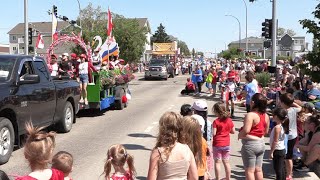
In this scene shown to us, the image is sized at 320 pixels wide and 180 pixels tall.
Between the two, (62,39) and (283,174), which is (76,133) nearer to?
(62,39)

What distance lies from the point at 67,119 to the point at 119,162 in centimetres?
722

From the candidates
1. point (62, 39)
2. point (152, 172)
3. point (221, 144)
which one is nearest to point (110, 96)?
point (62, 39)

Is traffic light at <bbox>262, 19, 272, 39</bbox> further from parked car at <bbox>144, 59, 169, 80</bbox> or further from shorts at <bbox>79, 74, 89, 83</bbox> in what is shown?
parked car at <bbox>144, 59, 169, 80</bbox>

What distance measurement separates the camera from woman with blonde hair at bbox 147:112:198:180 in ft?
11.7

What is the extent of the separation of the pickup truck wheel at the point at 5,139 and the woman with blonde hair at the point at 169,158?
4469mm

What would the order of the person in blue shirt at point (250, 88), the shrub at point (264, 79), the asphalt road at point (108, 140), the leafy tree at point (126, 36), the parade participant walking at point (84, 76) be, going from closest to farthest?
the asphalt road at point (108, 140) < the person in blue shirt at point (250, 88) < the parade participant walking at point (84, 76) < the shrub at point (264, 79) < the leafy tree at point (126, 36)

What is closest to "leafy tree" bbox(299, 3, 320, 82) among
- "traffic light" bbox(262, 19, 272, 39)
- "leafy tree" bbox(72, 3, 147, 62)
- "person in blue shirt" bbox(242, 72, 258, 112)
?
"person in blue shirt" bbox(242, 72, 258, 112)

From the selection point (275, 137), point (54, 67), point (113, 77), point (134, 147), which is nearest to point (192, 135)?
point (275, 137)

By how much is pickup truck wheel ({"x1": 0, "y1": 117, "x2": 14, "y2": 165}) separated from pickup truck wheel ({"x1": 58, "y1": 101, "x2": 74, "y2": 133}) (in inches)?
109

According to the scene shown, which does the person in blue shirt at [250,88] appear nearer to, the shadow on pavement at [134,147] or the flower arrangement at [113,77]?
the shadow on pavement at [134,147]

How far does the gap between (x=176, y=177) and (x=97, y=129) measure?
26.4 ft

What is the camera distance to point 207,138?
5871mm

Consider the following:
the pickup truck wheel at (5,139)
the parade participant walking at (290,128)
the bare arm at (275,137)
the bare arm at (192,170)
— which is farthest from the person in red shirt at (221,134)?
the pickup truck wheel at (5,139)

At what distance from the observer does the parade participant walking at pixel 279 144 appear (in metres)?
6.10
